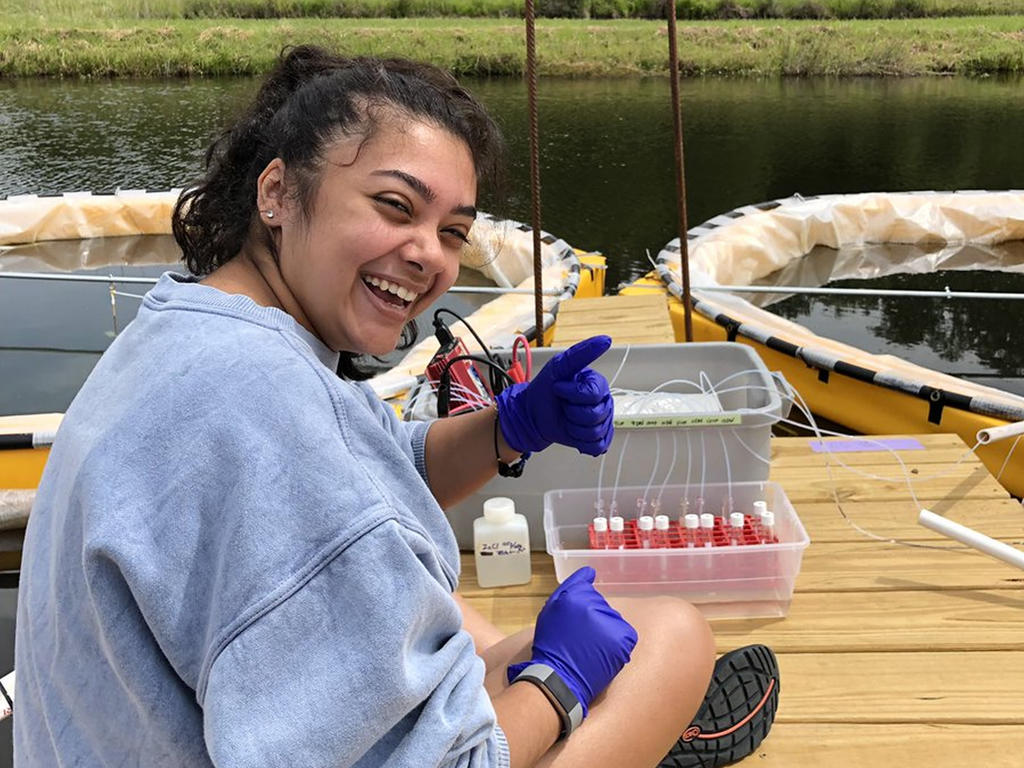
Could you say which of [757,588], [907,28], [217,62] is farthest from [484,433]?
[907,28]

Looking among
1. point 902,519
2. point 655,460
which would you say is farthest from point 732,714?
point 902,519

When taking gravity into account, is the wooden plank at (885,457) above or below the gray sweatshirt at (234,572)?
below

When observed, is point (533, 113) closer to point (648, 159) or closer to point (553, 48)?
point (648, 159)

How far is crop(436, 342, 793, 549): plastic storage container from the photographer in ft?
5.74

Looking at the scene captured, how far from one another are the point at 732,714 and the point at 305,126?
1.04 metres

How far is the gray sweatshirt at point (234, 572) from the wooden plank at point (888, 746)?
79 cm

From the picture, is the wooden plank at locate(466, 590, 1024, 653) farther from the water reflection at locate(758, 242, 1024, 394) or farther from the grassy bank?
the grassy bank

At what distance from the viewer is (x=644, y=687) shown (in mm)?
1167

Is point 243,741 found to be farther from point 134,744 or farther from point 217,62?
point 217,62

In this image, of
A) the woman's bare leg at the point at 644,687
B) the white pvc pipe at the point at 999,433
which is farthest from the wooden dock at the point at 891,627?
the woman's bare leg at the point at 644,687

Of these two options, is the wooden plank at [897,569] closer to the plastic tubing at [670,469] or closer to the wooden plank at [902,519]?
the wooden plank at [902,519]

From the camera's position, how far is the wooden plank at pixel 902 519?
1.96 metres

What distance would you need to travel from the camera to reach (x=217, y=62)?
17312 mm

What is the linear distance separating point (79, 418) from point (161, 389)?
4.4 inches
